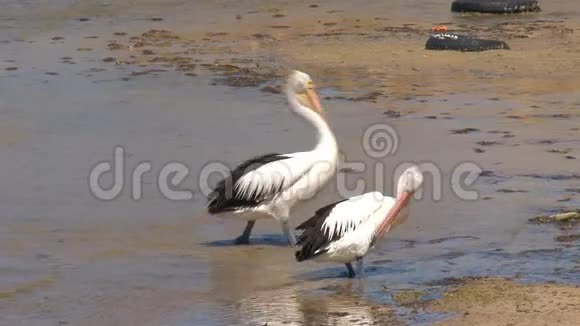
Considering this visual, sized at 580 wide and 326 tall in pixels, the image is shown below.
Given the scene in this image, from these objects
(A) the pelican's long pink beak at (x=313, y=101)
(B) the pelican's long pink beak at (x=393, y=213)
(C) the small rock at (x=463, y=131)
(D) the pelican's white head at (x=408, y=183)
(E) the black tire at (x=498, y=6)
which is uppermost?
(A) the pelican's long pink beak at (x=313, y=101)

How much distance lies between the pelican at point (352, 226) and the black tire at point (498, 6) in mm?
9954

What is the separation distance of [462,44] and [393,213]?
7265 millimetres

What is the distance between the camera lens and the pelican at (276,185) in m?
8.48

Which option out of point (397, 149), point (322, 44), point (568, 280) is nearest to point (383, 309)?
point (568, 280)

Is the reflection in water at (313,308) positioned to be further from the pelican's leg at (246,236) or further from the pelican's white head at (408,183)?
the pelican's leg at (246,236)

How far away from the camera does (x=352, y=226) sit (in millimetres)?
7543

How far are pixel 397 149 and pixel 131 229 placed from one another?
2.49 metres

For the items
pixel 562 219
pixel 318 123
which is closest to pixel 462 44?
pixel 318 123

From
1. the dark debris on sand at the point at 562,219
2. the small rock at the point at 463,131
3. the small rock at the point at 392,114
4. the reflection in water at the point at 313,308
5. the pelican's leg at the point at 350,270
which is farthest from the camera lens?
the small rock at the point at 392,114

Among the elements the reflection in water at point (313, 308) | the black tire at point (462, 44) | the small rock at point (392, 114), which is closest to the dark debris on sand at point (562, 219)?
the reflection in water at point (313, 308)

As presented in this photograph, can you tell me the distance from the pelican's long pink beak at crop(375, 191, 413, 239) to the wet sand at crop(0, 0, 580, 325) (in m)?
0.27

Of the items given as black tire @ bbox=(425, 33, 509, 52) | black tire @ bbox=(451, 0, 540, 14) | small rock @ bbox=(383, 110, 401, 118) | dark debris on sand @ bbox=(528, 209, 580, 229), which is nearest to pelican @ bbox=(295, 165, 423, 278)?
dark debris on sand @ bbox=(528, 209, 580, 229)

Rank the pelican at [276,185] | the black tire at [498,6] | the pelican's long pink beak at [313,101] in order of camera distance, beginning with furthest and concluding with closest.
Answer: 1. the black tire at [498,6]
2. the pelican's long pink beak at [313,101]
3. the pelican at [276,185]

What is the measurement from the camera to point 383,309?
701cm
